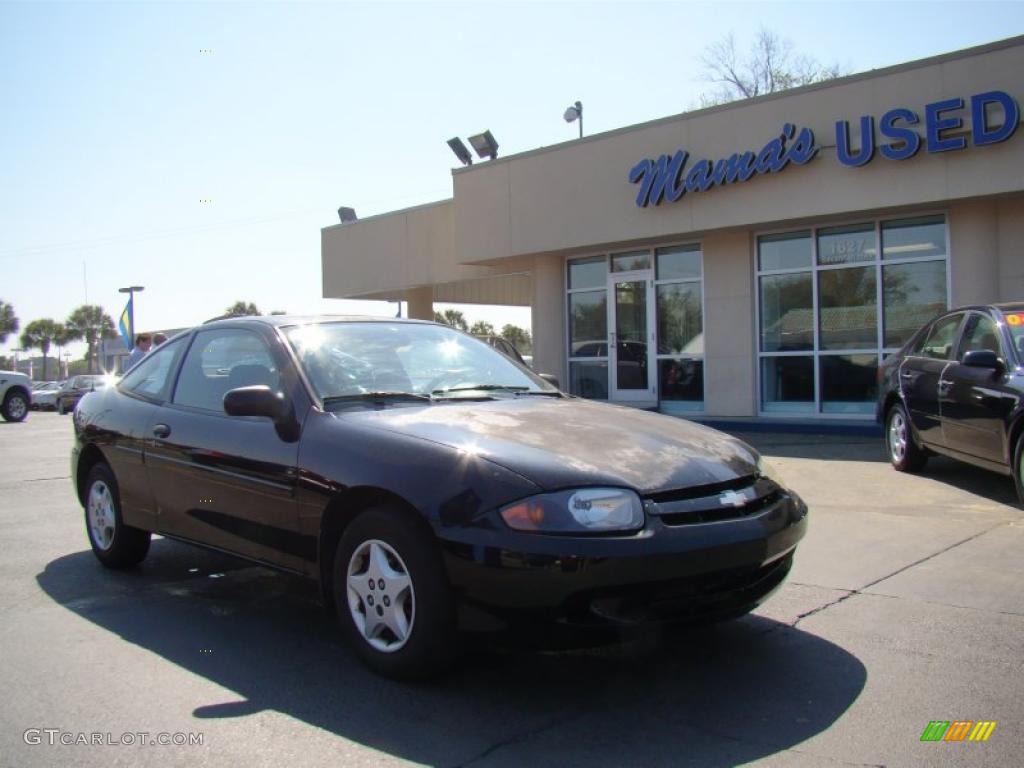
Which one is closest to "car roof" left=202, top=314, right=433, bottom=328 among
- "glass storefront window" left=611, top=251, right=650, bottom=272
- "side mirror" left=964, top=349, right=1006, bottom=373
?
"side mirror" left=964, top=349, right=1006, bottom=373

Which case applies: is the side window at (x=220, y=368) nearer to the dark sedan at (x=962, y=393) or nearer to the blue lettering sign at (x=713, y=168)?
the dark sedan at (x=962, y=393)

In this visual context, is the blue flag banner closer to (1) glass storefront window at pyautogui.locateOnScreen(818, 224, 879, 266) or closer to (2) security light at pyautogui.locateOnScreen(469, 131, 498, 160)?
(2) security light at pyautogui.locateOnScreen(469, 131, 498, 160)

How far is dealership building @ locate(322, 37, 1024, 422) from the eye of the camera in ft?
36.4

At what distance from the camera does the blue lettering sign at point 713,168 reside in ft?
39.5

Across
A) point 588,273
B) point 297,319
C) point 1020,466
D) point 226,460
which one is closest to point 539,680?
point 226,460

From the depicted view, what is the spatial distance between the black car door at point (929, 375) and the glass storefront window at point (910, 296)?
380cm

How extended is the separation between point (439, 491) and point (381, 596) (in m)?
0.54

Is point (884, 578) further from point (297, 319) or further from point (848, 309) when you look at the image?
point (848, 309)

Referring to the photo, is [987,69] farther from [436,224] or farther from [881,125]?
[436,224]

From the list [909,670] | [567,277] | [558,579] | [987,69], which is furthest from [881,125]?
[558,579]

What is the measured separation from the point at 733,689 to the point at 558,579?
3.13 feet

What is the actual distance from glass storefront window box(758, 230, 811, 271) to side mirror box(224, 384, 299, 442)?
10.6m

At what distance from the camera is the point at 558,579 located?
3082 millimetres

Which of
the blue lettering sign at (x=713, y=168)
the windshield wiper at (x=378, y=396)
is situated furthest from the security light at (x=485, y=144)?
the windshield wiper at (x=378, y=396)
